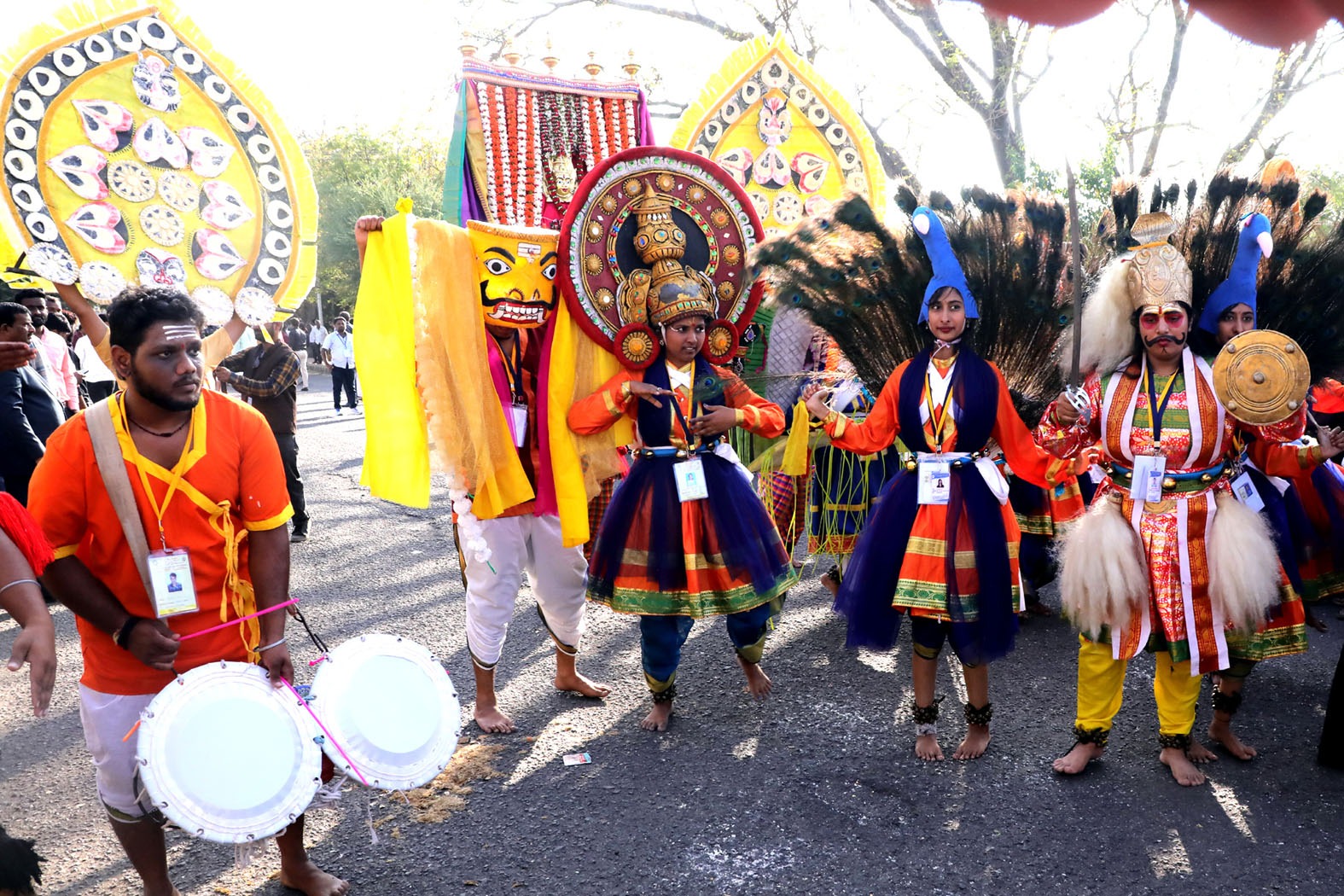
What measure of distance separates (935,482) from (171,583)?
8.35 feet

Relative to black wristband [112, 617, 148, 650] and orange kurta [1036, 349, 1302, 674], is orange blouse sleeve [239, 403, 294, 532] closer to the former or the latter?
black wristband [112, 617, 148, 650]

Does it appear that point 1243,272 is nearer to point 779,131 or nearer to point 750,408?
point 750,408

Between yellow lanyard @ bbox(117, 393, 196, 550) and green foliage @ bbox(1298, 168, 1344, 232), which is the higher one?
green foliage @ bbox(1298, 168, 1344, 232)

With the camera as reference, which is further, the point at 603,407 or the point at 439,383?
the point at 603,407

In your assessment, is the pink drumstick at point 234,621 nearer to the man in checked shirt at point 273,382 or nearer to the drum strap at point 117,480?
the drum strap at point 117,480

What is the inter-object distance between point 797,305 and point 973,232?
2.45 feet

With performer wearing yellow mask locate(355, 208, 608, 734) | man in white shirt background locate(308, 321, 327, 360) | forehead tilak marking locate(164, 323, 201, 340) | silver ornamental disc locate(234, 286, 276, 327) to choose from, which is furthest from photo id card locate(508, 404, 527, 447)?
man in white shirt background locate(308, 321, 327, 360)

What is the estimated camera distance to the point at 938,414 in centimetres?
350

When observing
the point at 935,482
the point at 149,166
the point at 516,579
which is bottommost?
the point at 516,579

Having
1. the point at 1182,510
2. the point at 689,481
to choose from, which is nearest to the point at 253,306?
Answer: the point at 689,481

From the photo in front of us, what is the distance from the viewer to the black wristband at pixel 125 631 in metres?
2.39

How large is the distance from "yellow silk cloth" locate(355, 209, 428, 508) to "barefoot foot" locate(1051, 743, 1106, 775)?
255 centimetres

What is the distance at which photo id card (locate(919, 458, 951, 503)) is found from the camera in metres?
3.44

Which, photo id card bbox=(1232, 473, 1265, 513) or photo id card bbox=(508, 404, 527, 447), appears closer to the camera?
photo id card bbox=(1232, 473, 1265, 513)
